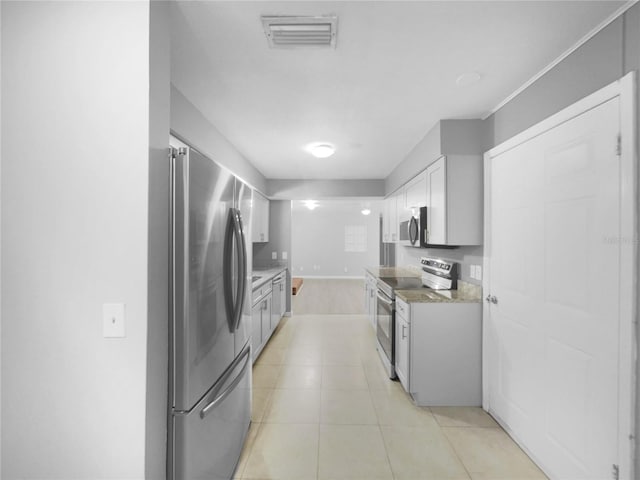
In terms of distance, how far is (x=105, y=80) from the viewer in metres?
1.08

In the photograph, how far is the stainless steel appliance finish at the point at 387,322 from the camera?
112 inches

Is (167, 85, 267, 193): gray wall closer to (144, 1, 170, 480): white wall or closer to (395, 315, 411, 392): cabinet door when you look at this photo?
(144, 1, 170, 480): white wall

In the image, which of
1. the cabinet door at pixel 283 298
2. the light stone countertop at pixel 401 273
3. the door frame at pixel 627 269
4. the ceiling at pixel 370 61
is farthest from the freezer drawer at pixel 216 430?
the cabinet door at pixel 283 298

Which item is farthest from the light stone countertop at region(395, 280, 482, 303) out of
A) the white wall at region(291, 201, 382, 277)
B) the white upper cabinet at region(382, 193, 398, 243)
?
the white wall at region(291, 201, 382, 277)

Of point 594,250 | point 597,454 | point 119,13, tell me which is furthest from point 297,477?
point 119,13

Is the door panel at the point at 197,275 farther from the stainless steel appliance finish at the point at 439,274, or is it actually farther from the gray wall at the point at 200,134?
the stainless steel appliance finish at the point at 439,274

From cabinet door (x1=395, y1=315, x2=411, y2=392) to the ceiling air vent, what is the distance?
2.17m

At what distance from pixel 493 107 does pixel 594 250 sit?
1.38m

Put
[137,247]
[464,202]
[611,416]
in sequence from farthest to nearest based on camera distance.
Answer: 1. [464,202]
2. [611,416]
3. [137,247]

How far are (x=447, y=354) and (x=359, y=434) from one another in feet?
3.21

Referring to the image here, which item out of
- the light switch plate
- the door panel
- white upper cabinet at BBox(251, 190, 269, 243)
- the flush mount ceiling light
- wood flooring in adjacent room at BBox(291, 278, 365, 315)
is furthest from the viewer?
wood flooring in adjacent room at BBox(291, 278, 365, 315)

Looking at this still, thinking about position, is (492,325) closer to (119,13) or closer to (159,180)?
(159,180)

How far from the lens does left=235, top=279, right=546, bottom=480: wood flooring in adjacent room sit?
5.65ft

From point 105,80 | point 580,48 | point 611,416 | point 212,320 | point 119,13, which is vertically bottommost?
point 611,416
